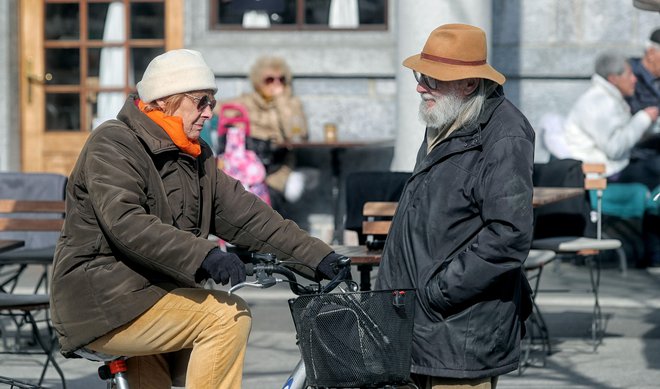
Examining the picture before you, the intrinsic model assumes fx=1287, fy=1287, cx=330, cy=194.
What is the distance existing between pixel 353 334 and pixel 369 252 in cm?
227

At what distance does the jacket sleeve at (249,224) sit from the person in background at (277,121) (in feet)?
22.4

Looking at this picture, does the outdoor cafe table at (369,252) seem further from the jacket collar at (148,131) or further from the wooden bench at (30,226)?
the wooden bench at (30,226)

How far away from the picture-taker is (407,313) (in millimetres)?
3910

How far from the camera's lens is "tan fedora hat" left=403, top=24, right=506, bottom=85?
432 cm

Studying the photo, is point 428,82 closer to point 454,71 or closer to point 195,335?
point 454,71

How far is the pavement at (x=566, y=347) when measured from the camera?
7120mm

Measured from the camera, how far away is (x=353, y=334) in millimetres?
3848

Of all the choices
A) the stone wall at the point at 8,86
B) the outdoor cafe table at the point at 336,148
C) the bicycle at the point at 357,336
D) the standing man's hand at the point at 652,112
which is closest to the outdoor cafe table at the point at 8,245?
the bicycle at the point at 357,336

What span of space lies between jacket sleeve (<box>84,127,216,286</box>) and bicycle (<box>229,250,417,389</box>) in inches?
18.1

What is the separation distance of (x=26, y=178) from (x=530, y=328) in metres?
3.54

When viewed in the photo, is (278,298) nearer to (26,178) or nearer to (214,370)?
(26,178)

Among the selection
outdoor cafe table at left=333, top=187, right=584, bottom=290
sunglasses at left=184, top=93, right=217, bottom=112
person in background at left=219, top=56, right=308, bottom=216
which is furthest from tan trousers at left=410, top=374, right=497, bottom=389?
person in background at left=219, top=56, right=308, bottom=216

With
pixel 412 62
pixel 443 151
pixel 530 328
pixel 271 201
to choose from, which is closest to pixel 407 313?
pixel 443 151

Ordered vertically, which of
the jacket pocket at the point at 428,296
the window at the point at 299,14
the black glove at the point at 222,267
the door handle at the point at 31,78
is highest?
the window at the point at 299,14
